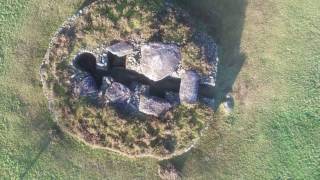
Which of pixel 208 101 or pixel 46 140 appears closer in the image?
pixel 208 101

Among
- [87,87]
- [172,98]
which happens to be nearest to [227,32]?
[172,98]

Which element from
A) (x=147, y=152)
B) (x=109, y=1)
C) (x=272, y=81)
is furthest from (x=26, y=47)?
(x=272, y=81)

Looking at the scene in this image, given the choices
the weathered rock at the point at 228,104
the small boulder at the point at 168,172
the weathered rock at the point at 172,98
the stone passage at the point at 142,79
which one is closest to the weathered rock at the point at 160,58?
the stone passage at the point at 142,79

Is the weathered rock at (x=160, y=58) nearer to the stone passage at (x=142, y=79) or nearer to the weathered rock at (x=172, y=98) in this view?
the stone passage at (x=142, y=79)

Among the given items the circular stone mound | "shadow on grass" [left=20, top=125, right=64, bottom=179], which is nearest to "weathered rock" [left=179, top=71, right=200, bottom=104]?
the circular stone mound

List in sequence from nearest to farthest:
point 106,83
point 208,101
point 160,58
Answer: point 160,58 → point 106,83 → point 208,101

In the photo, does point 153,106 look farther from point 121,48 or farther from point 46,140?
point 46,140

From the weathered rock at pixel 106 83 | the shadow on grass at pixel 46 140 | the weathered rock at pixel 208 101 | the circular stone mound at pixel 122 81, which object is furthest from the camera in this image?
the shadow on grass at pixel 46 140

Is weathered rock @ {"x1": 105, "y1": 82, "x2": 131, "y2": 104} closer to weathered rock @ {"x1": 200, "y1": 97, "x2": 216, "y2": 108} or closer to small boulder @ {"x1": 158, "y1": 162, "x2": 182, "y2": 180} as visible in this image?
weathered rock @ {"x1": 200, "y1": 97, "x2": 216, "y2": 108}
